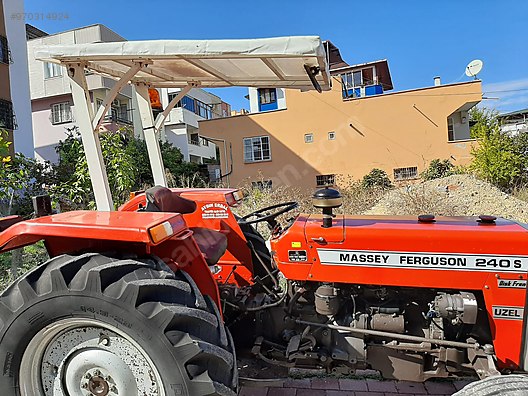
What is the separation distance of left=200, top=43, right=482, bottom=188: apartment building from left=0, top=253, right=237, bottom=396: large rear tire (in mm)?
14483

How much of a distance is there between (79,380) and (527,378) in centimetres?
199

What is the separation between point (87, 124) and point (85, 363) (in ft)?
4.07

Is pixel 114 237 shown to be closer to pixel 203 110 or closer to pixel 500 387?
pixel 500 387

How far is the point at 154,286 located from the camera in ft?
5.80

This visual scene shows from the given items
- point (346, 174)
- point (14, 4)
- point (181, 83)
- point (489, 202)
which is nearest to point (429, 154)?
point (346, 174)

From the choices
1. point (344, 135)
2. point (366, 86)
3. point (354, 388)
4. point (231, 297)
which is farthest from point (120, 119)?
point (354, 388)

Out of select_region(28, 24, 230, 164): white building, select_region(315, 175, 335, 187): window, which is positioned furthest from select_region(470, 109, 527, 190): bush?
select_region(28, 24, 230, 164): white building

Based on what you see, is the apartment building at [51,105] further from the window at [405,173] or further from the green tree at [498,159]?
the green tree at [498,159]

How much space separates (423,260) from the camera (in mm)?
2059

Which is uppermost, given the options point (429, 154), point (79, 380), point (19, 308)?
point (429, 154)

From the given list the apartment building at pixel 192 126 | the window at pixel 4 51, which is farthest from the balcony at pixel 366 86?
the window at pixel 4 51

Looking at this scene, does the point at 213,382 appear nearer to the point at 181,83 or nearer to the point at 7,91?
the point at 181,83

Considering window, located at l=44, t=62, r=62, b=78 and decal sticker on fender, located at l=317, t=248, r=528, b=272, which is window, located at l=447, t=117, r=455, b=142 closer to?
decal sticker on fender, located at l=317, t=248, r=528, b=272

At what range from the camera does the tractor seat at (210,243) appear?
2.51 m
